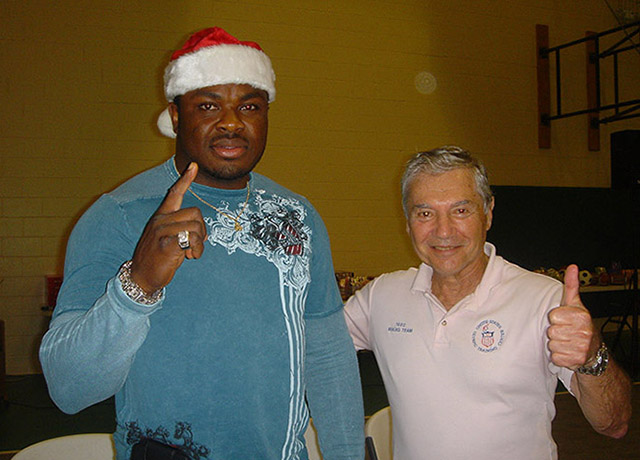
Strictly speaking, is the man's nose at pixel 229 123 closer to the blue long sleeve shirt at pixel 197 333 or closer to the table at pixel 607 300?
the blue long sleeve shirt at pixel 197 333

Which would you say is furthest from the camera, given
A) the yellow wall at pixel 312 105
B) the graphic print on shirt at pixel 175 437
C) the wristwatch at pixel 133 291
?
the yellow wall at pixel 312 105

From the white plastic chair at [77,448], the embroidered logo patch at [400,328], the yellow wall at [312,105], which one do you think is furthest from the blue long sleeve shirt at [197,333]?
the yellow wall at [312,105]

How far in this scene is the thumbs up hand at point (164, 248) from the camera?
87 cm

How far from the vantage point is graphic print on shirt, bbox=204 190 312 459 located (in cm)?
114

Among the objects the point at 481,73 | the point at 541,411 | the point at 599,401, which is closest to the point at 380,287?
the point at 541,411

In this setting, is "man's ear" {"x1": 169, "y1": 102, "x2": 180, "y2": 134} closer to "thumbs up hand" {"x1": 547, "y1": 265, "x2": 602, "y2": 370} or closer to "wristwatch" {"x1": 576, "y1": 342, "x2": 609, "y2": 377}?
"thumbs up hand" {"x1": 547, "y1": 265, "x2": 602, "y2": 370}

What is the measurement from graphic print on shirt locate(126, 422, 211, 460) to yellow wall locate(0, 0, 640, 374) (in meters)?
4.26

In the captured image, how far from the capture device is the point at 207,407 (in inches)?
41.0

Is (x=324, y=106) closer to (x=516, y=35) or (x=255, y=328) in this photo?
(x=516, y=35)

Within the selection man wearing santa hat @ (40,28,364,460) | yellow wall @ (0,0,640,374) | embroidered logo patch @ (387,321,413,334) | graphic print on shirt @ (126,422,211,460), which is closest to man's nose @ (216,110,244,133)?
man wearing santa hat @ (40,28,364,460)

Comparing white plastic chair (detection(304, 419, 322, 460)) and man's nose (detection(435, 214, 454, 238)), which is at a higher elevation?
man's nose (detection(435, 214, 454, 238))

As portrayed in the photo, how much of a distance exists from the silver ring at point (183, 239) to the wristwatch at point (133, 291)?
91mm

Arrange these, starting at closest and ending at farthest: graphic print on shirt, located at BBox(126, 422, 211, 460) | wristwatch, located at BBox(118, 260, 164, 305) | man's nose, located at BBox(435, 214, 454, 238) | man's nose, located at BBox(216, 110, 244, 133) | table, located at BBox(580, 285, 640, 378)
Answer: wristwatch, located at BBox(118, 260, 164, 305)
graphic print on shirt, located at BBox(126, 422, 211, 460)
man's nose, located at BBox(216, 110, 244, 133)
man's nose, located at BBox(435, 214, 454, 238)
table, located at BBox(580, 285, 640, 378)

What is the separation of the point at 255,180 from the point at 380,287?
0.72m
